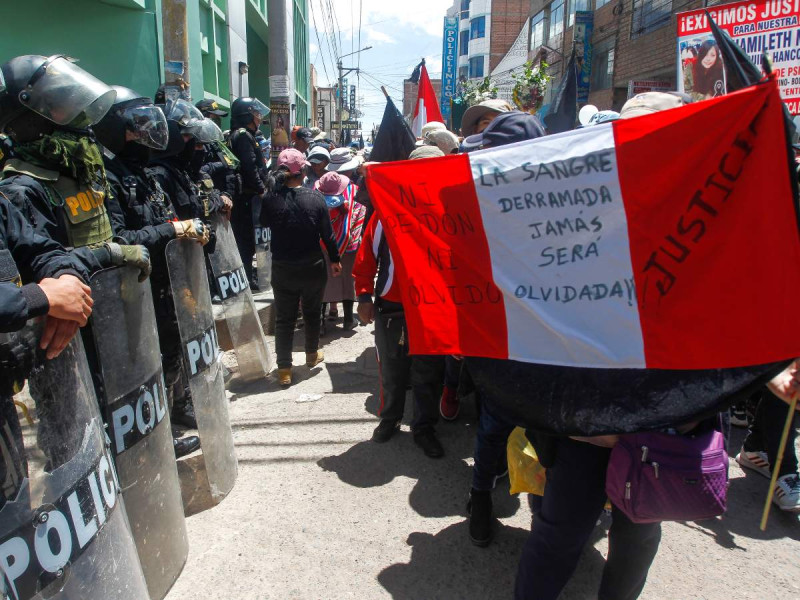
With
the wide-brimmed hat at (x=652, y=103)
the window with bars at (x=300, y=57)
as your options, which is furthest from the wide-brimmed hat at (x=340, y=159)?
the window with bars at (x=300, y=57)

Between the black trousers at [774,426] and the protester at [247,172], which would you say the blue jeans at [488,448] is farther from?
the protester at [247,172]

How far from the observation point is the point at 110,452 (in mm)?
2107

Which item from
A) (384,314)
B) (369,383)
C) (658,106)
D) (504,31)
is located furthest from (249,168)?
(504,31)

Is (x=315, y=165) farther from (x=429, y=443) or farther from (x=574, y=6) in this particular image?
(x=574, y=6)

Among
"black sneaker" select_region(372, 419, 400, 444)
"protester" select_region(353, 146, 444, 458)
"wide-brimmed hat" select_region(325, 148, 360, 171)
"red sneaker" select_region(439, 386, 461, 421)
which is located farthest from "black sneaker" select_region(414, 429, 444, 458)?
"wide-brimmed hat" select_region(325, 148, 360, 171)

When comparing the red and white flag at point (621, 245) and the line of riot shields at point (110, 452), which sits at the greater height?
the red and white flag at point (621, 245)

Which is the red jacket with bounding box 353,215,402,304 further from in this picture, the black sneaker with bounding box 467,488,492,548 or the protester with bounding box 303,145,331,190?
the protester with bounding box 303,145,331,190

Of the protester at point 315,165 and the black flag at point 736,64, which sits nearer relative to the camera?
the black flag at point 736,64

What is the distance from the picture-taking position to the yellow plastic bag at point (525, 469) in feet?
8.45

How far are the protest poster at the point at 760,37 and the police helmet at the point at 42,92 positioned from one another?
410 centimetres

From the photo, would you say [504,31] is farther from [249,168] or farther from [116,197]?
[116,197]

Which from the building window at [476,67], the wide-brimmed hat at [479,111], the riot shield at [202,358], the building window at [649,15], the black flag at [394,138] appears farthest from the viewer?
the building window at [476,67]

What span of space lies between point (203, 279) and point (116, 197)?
2.56 feet

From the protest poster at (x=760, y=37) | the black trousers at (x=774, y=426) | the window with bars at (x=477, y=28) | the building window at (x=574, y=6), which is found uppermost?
the window with bars at (x=477, y=28)
